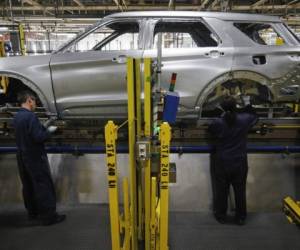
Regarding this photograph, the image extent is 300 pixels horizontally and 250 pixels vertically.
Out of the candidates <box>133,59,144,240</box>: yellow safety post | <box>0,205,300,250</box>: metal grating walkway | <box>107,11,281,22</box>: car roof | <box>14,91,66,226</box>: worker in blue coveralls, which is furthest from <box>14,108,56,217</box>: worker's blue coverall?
<box>107,11,281,22</box>: car roof

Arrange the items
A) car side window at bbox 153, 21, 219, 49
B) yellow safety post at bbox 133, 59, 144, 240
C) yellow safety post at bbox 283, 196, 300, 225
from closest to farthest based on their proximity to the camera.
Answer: yellow safety post at bbox 133, 59, 144, 240 < yellow safety post at bbox 283, 196, 300, 225 < car side window at bbox 153, 21, 219, 49

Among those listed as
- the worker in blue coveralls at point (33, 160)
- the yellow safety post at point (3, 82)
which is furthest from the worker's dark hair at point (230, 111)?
the yellow safety post at point (3, 82)

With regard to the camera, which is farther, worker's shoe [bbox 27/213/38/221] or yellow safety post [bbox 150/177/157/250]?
worker's shoe [bbox 27/213/38/221]

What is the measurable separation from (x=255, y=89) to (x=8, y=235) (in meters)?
3.69

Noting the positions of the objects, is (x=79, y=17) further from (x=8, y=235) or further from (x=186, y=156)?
(x=8, y=235)

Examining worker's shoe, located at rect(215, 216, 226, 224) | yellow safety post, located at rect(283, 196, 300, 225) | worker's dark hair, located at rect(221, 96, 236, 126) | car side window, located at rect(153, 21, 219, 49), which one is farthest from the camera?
car side window, located at rect(153, 21, 219, 49)

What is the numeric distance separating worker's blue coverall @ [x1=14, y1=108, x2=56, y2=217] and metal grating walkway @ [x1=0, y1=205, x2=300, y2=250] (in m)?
0.30

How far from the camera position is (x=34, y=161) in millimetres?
3154

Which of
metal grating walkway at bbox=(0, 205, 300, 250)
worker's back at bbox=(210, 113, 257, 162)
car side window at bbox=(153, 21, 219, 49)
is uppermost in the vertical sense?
car side window at bbox=(153, 21, 219, 49)

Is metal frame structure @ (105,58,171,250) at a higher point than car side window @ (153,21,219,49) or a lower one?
lower

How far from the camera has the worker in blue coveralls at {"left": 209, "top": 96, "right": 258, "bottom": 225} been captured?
313cm

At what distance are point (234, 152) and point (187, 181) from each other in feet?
3.02

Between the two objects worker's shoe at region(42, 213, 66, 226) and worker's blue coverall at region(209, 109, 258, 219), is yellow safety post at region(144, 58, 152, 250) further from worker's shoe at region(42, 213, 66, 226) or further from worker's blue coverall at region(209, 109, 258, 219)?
worker's shoe at region(42, 213, 66, 226)

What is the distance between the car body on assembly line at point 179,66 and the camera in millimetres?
3711
